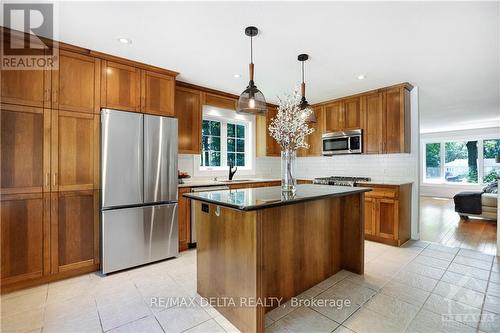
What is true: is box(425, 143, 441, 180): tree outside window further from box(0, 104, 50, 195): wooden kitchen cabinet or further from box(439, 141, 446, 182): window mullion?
box(0, 104, 50, 195): wooden kitchen cabinet

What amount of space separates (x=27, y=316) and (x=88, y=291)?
0.46m

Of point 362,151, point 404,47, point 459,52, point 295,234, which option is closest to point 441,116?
point 362,151

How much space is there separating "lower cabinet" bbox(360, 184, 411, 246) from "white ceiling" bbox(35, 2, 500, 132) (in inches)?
66.4

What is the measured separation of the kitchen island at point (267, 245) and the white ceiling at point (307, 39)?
5.05 ft

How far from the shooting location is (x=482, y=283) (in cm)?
249

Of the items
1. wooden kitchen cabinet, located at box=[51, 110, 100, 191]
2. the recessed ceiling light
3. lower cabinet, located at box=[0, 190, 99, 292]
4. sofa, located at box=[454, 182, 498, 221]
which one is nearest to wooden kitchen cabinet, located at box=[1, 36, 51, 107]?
wooden kitchen cabinet, located at box=[51, 110, 100, 191]

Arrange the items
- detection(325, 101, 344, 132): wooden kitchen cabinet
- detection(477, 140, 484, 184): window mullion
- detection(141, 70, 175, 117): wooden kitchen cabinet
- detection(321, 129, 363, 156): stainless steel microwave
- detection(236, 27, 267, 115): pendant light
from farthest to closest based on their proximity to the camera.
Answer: detection(477, 140, 484, 184): window mullion
detection(325, 101, 344, 132): wooden kitchen cabinet
detection(321, 129, 363, 156): stainless steel microwave
detection(141, 70, 175, 117): wooden kitchen cabinet
detection(236, 27, 267, 115): pendant light

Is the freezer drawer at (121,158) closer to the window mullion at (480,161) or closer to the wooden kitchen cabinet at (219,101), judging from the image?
the wooden kitchen cabinet at (219,101)

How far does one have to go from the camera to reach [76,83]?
8.76ft

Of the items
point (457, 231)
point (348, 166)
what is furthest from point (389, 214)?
point (457, 231)

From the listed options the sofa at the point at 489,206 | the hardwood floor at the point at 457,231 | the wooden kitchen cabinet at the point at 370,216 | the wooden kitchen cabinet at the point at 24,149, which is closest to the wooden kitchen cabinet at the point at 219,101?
the wooden kitchen cabinet at the point at 24,149

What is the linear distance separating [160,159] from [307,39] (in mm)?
2168

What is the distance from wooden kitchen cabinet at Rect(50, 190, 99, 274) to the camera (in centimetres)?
256

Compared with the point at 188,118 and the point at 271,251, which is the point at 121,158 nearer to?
the point at 188,118
